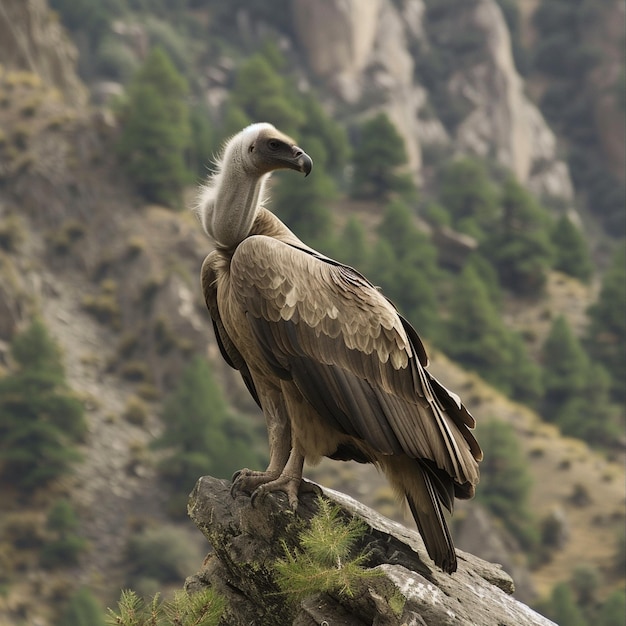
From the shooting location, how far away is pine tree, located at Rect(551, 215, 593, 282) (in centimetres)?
11069

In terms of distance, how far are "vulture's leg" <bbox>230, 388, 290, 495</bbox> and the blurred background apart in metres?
49.9

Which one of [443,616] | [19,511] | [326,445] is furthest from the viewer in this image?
[19,511]

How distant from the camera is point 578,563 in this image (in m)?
75.1

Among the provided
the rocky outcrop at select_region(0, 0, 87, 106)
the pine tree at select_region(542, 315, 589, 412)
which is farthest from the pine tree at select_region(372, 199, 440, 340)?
the rocky outcrop at select_region(0, 0, 87, 106)

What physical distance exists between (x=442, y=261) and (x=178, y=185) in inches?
1080

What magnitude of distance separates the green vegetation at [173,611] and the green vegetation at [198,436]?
62809mm

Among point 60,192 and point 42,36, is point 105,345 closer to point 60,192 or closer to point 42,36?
point 60,192

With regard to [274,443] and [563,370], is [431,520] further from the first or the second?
[563,370]

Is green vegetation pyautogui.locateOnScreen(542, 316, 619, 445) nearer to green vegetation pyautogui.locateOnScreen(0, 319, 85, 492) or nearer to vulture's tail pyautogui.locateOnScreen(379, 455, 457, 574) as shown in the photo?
green vegetation pyautogui.locateOnScreen(0, 319, 85, 492)

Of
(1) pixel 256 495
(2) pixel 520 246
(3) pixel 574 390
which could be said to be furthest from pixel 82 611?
(2) pixel 520 246

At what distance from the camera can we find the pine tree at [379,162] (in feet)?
371

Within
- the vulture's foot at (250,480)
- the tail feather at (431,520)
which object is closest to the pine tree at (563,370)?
the vulture's foot at (250,480)

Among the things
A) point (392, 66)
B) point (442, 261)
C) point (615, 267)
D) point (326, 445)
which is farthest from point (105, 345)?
point (392, 66)

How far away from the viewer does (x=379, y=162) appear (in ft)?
371
